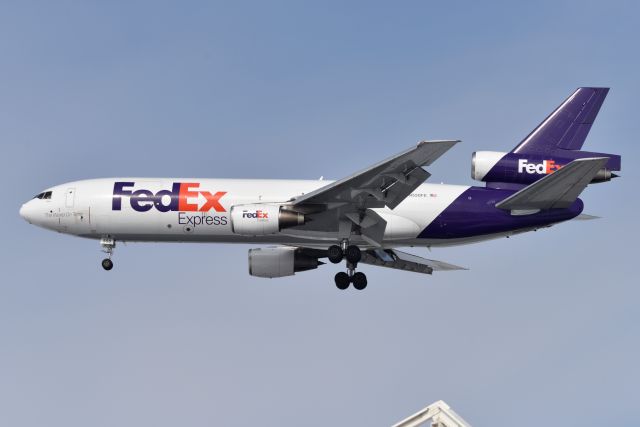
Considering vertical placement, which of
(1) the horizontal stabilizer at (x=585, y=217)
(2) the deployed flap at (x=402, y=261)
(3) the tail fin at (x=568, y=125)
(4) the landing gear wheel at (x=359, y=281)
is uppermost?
(3) the tail fin at (x=568, y=125)

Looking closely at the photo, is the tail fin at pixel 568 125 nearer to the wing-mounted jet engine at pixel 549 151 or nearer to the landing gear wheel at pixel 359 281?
the wing-mounted jet engine at pixel 549 151

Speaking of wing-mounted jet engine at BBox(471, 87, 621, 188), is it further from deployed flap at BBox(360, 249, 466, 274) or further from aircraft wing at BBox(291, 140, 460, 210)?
deployed flap at BBox(360, 249, 466, 274)

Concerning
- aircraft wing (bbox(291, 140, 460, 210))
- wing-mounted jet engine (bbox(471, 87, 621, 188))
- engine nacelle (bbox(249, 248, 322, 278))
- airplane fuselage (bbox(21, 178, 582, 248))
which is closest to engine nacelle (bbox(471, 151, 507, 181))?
wing-mounted jet engine (bbox(471, 87, 621, 188))

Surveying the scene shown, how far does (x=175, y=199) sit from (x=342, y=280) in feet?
25.9

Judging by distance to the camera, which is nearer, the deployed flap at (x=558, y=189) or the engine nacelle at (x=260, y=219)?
the deployed flap at (x=558, y=189)

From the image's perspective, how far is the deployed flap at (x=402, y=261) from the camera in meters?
59.6

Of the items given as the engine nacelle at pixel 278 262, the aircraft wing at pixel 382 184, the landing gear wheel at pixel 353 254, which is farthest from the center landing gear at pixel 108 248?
the landing gear wheel at pixel 353 254

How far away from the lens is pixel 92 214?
56.2m

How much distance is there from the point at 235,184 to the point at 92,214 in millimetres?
6245

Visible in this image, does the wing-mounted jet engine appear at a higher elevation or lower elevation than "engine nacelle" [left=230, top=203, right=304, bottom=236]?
higher

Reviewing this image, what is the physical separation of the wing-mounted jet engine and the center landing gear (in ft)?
51.9

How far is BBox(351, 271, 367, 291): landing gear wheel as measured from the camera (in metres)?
56.2

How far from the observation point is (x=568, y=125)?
57.6 meters

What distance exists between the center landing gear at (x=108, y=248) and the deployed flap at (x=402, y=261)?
36.8 ft
